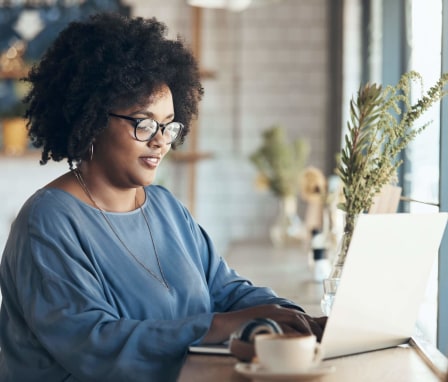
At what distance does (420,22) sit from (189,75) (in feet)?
3.97

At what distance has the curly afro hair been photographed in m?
2.11

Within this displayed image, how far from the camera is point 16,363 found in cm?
197

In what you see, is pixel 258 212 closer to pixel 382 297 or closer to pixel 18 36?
pixel 18 36

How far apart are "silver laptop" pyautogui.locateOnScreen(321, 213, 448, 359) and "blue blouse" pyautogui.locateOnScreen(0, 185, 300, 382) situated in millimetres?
294

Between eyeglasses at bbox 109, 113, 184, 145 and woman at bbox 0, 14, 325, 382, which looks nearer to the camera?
woman at bbox 0, 14, 325, 382

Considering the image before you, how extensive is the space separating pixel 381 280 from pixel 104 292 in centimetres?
61

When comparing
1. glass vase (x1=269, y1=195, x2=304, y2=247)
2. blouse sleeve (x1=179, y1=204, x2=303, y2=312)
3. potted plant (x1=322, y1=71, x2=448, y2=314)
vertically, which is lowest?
glass vase (x1=269, y1=195, x2=304, y2=247)

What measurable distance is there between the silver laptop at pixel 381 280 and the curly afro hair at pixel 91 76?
750 mm

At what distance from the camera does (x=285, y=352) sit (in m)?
1.37

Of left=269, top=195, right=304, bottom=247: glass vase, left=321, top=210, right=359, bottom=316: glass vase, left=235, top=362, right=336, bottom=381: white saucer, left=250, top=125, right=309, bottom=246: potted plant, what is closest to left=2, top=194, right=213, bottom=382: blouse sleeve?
left=235, top=362, right=336, bottom=381: white saucer

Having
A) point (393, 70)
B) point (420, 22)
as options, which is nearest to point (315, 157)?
point (393, 70)

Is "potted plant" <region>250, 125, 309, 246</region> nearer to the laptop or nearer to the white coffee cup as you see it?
the laptop

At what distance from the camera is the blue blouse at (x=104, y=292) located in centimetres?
178

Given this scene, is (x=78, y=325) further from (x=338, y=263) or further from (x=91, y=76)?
(x=338, y=263)
